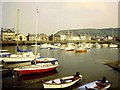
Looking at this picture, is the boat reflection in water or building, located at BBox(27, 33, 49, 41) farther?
building, located at BBox(27, 33, 49, 41)

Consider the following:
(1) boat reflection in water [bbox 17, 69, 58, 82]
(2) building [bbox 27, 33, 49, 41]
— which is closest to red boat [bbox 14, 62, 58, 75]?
(1) boat reflection in water [bbox 17, 69, 58, 82]

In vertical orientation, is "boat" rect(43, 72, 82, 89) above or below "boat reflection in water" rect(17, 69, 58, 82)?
above

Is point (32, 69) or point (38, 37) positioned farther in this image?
point (38, 37)

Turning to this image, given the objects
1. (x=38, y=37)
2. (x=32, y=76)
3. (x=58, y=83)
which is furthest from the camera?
(x=38, y=37)

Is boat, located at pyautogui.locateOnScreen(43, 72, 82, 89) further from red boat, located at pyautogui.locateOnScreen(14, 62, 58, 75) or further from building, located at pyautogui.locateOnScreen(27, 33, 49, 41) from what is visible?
building, located at pyautogui.locateOnScreen(27, 33, 49, 41)

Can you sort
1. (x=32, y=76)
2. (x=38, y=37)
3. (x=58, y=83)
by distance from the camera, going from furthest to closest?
(x=38, y=37) → (x=32, y=76) → (x=58, y=83)

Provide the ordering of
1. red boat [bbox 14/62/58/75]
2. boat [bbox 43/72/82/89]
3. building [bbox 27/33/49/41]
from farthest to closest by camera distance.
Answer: building [bbox 27/33/49/41] → red boat [bbox 14/62/58/75] → boat [bbox 43/72/82/89]

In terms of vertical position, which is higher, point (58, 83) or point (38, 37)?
point (38, 37)

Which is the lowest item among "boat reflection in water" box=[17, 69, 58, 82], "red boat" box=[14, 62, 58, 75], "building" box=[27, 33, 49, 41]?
"boat reflection in water" box=[17, 69, 58, 82]

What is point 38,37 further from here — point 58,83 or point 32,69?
point 58,83

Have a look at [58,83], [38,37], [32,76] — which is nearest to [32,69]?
[32,76]

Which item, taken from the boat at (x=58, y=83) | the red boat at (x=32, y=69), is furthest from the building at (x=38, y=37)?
the boat at (x=58, y=83)

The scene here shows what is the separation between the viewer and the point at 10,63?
71.2ft

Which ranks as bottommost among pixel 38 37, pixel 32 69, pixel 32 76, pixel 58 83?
pixel 32 76
